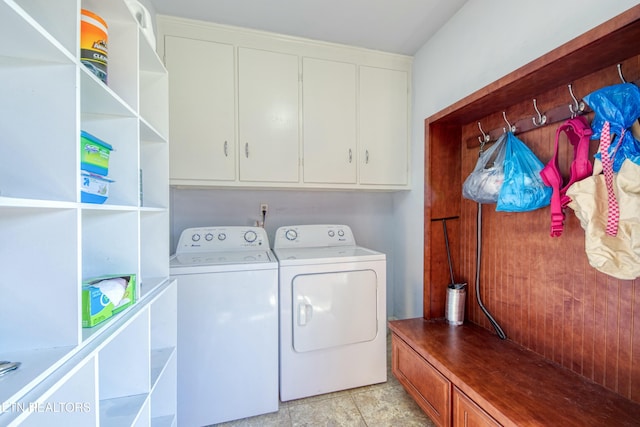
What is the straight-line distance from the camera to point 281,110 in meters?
2.09

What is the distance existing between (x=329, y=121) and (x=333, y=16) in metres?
0.71

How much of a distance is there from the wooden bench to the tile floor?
24 centimetres

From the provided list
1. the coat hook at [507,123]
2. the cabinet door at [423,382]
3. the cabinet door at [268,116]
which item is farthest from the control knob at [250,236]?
the coat hook at [507,123]

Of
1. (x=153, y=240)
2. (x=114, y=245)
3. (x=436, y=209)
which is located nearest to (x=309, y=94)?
(x=436, y=209)

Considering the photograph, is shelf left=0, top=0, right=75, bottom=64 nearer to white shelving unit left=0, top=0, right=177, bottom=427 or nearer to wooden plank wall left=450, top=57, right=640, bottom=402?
white shelving unit left=0, top=0, right=177, bottom=427

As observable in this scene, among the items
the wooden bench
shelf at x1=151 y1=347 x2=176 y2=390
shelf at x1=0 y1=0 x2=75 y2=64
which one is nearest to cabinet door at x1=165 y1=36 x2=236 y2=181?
shelf at x1=151 y1=347 x2=176 y2=390

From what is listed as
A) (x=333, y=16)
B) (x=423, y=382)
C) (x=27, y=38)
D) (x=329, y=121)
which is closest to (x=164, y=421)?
(x=423, y=382)

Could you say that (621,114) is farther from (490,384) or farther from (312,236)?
(312,236)

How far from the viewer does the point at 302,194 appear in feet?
8.50

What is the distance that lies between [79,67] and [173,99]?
141cm

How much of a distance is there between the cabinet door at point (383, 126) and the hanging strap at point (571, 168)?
121 cm

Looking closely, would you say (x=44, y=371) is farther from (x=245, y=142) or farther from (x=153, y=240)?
(x=245, y=142)

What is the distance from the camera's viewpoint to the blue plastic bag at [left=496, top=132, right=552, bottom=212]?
1.25 meters

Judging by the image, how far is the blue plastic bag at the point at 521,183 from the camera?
1.25 m
